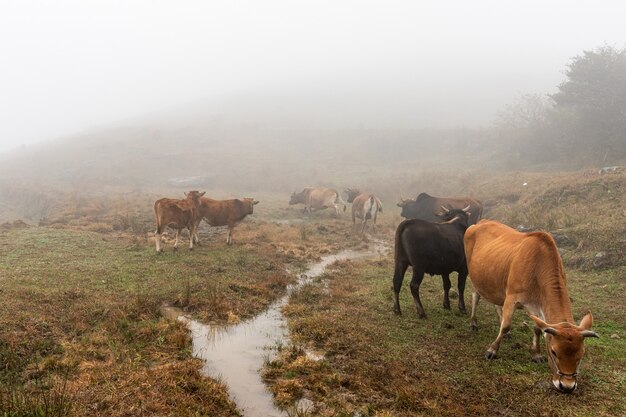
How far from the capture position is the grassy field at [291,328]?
18.8 ft

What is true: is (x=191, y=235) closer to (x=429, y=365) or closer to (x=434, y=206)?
(x=429, y=365)

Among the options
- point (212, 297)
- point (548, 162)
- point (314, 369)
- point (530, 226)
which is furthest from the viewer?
point (548, 162)

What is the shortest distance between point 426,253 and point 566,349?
426 centimetres

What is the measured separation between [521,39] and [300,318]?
181 meters

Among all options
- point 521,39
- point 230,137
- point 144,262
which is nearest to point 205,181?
point 230,137

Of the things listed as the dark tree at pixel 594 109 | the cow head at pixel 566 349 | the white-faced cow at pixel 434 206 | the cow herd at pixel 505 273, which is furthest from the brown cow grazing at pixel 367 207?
the dark tree at pixel 594 109

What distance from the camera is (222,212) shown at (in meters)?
16.4

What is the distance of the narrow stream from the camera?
6.07 metres

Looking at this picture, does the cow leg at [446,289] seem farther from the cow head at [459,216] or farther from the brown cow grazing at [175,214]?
the brown cow grazing at [175,214]

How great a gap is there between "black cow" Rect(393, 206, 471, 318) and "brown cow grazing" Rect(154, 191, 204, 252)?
8.25m

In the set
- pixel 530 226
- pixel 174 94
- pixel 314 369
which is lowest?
pixel 530 226

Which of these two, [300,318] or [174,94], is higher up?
[174,94]

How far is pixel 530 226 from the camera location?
16.8m

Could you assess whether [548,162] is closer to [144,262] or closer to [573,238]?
[573,238]
